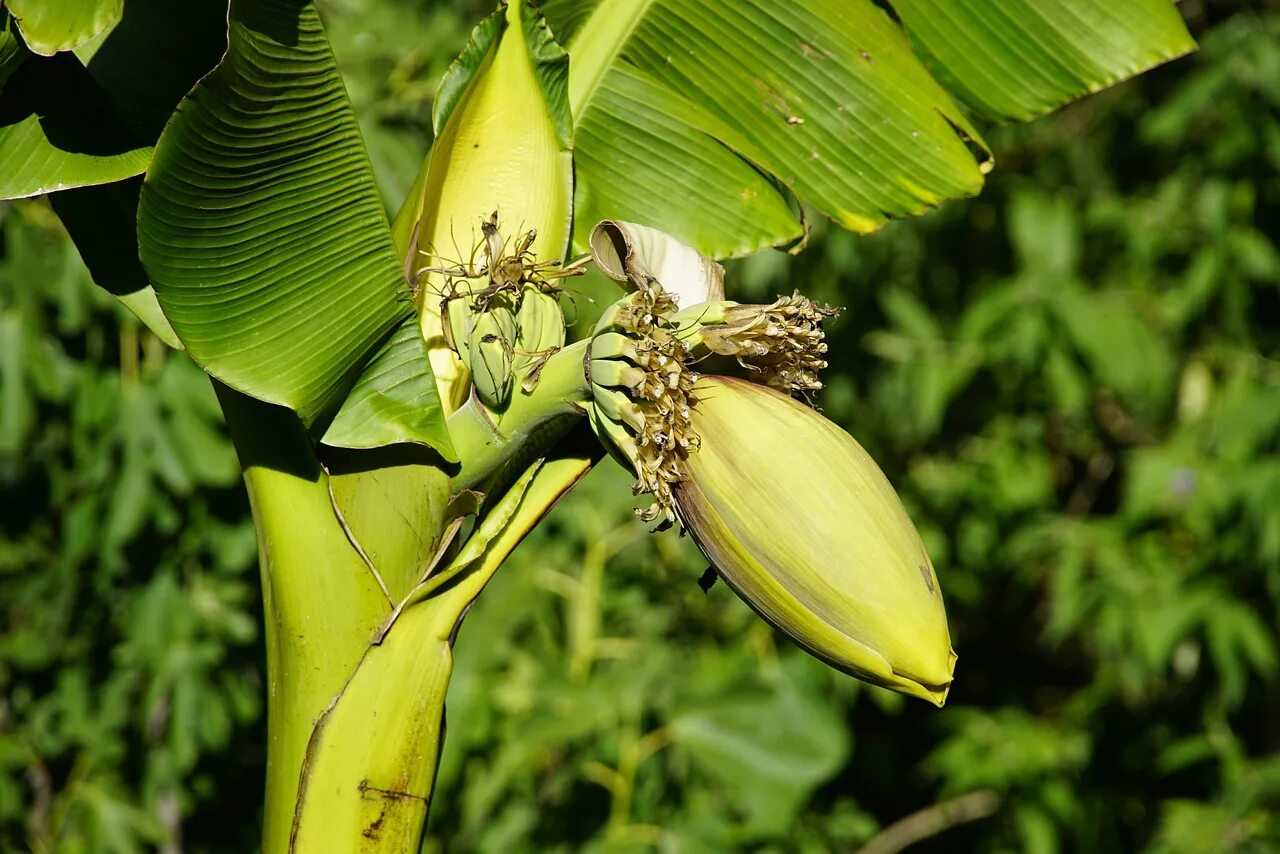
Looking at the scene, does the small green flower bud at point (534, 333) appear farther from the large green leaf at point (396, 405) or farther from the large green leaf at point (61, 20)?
the large green leaf at point (61, 20)

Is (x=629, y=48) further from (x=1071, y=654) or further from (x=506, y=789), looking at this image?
(x=1071, y=654)

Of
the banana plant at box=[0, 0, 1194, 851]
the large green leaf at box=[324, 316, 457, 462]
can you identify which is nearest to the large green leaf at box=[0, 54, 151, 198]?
the banana plant at box=[0, 0, 1194, 851]

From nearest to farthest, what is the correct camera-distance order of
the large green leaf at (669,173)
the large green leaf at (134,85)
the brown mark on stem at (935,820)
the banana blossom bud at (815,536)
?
the banana blossom bud at (815,536), the large green leaf at (134,85), the large green leaf at (669,173), the brown mark on stem at (935,820)

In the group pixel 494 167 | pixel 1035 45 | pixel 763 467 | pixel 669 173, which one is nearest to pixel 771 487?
pixel 763 467

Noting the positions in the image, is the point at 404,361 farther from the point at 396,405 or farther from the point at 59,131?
the point at 59,131

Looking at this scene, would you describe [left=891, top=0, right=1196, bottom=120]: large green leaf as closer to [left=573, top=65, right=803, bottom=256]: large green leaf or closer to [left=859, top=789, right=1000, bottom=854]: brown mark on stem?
[left=573, top=65, right=803, bottom=256]: large green leaf

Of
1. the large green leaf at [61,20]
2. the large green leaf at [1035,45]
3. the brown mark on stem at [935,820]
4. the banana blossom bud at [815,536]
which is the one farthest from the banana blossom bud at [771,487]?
the brown mark on stem at [935,820]
